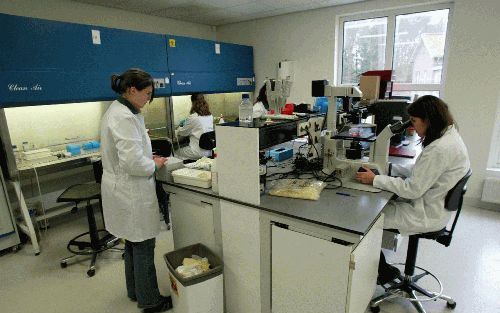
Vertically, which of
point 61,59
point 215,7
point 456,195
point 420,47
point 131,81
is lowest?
point 456,195

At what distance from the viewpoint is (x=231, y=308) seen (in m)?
1.88

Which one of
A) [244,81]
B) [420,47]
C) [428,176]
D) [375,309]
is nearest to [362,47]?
[420,47]

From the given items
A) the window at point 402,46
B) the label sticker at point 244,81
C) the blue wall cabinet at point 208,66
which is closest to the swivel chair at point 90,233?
the blue wall cabinet at point 208,66

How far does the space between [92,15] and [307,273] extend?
410 cm

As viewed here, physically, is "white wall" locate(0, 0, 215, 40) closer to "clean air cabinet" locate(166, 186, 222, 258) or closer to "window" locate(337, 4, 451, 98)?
"window" locate(337, 4, 451, 98)

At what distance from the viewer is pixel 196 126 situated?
3.72 metres

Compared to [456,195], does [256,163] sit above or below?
above

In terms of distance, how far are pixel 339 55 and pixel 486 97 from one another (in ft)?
6.43

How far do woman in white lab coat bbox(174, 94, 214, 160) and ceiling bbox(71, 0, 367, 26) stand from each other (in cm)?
129

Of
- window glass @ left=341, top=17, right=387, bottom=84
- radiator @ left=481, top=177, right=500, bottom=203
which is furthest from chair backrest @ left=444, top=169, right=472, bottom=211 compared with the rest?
window glass @ left=341, top=17, right=387, bottom=84

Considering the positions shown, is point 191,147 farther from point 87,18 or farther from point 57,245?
point 87,18

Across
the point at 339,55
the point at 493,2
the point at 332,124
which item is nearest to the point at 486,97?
the point at 493,2

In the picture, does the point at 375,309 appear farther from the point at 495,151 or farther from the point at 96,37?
the point at 96,37

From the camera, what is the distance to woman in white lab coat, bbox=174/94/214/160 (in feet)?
12.2
